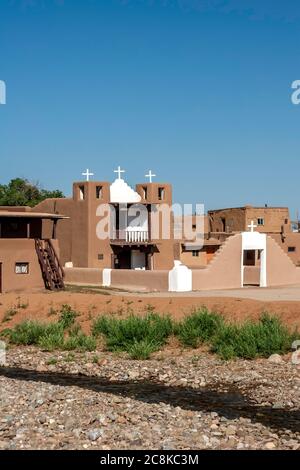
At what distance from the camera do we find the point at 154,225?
4759 centimetres

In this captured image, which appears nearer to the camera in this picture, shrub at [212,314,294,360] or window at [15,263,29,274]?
shrub at [212,314,294,360]

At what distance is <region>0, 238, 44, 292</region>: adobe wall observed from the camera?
37438 mm

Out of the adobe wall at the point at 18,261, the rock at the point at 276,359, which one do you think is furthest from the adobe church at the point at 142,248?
the rock at the point at 276,359

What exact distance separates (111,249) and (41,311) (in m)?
19.5

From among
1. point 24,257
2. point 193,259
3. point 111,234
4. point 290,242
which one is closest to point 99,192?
point 111,234

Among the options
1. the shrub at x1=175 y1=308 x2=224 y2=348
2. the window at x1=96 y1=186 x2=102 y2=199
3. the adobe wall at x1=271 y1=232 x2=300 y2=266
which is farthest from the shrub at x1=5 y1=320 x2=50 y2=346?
the adobe wall at x1=271 y1=232 x2=300 y2=266

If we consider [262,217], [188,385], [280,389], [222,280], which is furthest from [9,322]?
[262,217]

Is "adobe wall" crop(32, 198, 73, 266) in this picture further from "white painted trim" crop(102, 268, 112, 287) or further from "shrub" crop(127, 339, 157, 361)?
"shrub" crop(127, 339, 157, 361)

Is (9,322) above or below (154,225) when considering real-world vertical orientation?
below

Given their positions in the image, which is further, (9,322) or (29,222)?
(29,222)

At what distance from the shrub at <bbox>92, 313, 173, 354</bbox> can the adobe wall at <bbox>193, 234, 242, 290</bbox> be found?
17.6 metres
